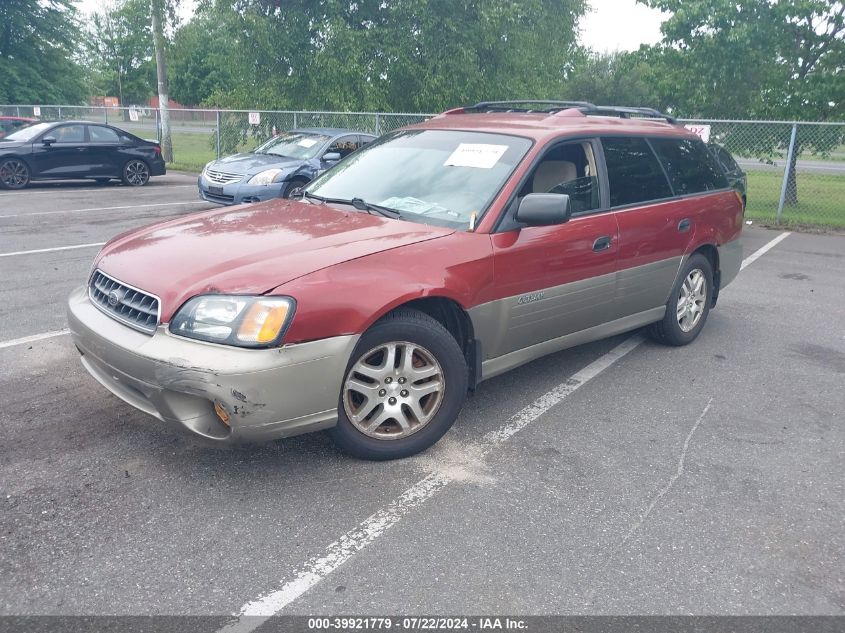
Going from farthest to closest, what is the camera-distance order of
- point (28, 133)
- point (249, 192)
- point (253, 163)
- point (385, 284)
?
point (28, 133) → point (253, 163) → point (249, 192) → point (385, 284)

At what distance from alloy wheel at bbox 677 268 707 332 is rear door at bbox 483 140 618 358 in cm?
113

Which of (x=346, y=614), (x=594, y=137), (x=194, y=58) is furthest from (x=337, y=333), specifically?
(x=194, y=58)

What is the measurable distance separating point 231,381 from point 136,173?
591 inches

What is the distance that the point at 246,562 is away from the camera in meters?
2.87

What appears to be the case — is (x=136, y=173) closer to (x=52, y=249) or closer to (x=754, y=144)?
(x=52, y=249)

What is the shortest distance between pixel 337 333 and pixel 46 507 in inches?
56.1

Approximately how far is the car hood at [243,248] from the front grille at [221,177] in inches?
312

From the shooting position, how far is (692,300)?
583 cm

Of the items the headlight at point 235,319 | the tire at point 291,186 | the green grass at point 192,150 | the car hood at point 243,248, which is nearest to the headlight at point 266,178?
the tire at point 291,186

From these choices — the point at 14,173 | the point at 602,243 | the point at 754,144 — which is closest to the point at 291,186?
the point at 14,173

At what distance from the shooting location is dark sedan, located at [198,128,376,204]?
460 inches

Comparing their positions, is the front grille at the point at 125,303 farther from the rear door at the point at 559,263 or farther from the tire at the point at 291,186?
the tire at the point at 291,186

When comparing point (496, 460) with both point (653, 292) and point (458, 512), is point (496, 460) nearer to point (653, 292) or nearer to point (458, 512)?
point (458, 512)

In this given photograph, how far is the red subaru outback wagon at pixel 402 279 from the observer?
3238 mm
